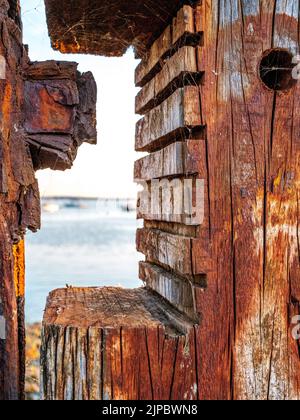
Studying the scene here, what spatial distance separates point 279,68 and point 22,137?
114cm

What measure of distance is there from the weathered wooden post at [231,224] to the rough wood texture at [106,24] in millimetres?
211

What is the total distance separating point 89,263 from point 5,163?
1230 inches

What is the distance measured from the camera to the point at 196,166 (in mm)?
1924

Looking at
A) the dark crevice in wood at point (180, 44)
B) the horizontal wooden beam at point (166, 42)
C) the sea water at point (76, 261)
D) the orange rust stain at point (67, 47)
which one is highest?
the orange rust stain at point (67, 47)

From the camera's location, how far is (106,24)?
7.94ft

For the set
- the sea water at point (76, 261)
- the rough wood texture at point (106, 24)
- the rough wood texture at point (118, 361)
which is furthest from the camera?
the sea water at point (76, 261)

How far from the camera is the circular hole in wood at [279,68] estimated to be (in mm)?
2037

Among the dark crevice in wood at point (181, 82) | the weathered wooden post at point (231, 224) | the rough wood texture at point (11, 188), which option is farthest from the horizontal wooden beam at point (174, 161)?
the rough wood texture at point (11, 188)

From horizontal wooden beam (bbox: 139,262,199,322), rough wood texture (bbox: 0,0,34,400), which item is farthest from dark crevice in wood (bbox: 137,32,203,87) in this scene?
horizontal wooden beam (bbox: 139,262,199,322)

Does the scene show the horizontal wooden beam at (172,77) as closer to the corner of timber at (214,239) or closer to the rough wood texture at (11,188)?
the corner of timber at (214,239)

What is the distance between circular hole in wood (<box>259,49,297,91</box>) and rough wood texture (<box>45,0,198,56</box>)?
45 centimetres

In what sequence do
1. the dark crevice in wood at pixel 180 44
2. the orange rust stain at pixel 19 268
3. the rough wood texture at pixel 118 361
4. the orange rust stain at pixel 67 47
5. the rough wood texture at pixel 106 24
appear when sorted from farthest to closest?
the orange rust stain at pixel 67 47 → the orange rust stain at pixel 19 268 → the rough wood texture at pixel 106 24 → the dark crevice in wood at pixel 180 44 → the rough wood texture at pixel 118 361

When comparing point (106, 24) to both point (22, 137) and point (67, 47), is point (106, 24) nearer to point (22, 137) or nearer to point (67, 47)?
point (67, 47)
